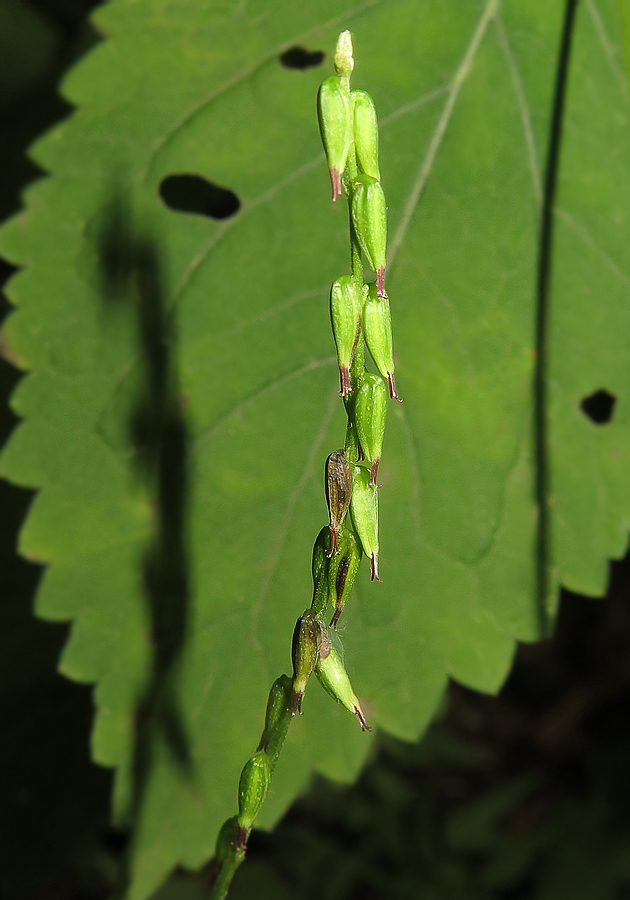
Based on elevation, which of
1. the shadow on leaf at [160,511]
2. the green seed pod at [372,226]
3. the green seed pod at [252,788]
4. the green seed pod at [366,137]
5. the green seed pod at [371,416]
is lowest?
the shadow on leaf at [160,511]

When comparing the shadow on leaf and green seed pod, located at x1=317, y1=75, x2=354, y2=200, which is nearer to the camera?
green seed pod, located at x1=317, y1=75, x2=354, y2=200

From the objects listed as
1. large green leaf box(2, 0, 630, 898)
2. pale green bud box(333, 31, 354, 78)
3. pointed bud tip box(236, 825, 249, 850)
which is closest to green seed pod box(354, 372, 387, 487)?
pale green bud box(333, 31, 354, 78)

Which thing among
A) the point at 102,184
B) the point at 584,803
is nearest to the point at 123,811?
the point at 102,184

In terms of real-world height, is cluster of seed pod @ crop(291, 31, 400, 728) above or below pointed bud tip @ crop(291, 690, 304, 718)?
above

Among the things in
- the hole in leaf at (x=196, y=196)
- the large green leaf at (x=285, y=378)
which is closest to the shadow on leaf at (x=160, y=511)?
the large green leaf at (x=285, y=378)

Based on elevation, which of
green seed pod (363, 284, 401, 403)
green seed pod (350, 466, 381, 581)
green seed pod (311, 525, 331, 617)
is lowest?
green seed pod (311, 525, 331, 617)

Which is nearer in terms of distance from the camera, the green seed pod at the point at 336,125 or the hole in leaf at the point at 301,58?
the green seed pod at the point at 336,125

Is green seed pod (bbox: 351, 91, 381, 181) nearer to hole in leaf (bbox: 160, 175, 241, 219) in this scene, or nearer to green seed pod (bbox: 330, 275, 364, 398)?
green seed pod (bbox: 330, 275, 364, 398)

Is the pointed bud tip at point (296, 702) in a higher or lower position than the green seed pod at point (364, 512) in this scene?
lower

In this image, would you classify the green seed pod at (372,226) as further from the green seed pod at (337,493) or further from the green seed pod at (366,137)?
the green seed pod at (337,493)
